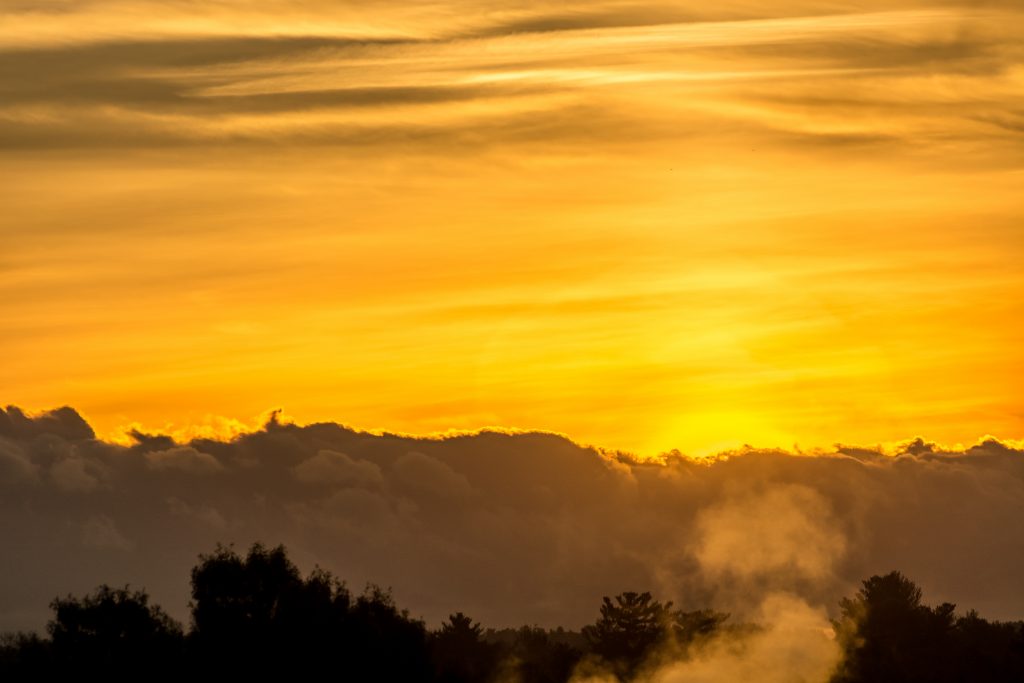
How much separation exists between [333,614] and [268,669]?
10.5 metres

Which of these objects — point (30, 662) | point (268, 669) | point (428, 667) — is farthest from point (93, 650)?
point (428, 667)

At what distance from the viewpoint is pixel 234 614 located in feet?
653

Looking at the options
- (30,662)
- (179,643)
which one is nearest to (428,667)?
(179,643)

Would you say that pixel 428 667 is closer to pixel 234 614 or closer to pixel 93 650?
pixel 234 614

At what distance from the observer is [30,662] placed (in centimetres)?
19925

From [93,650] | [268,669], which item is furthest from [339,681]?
[93,650]

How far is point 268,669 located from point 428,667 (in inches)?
602

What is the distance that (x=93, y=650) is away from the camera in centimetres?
19800

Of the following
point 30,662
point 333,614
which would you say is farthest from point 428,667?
point 30,662

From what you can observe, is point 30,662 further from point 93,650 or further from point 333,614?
point 333,614

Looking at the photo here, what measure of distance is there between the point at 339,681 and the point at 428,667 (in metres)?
11.0

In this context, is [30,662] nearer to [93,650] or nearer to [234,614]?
[93,650]

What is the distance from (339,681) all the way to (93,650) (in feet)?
80.8

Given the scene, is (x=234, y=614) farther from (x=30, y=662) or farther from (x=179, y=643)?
(x=30, y=662)
